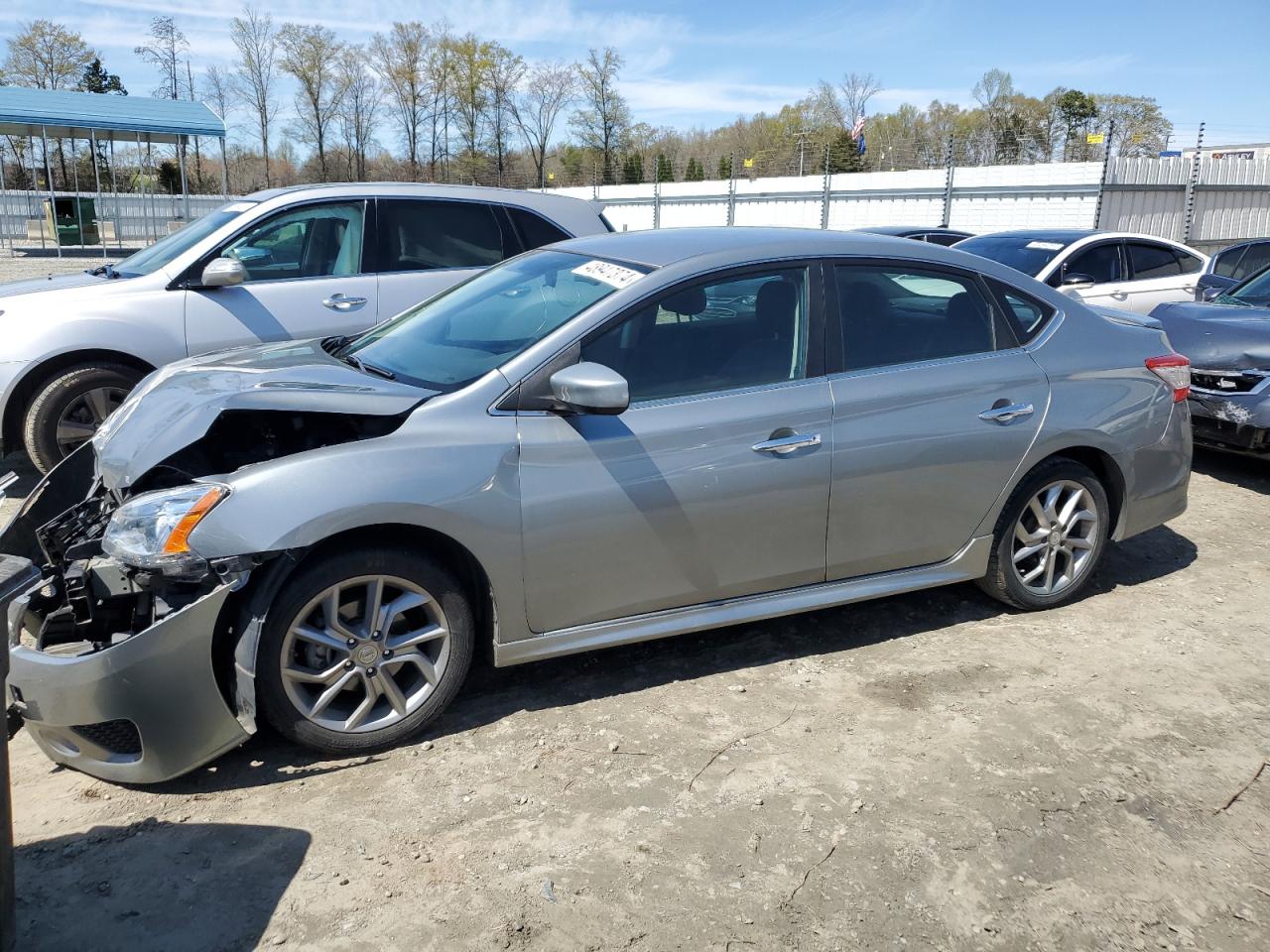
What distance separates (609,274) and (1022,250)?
7890 millimetres

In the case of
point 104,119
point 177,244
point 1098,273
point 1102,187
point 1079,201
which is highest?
point 104,119

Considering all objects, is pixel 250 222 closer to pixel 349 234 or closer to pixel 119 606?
pixel 349 234

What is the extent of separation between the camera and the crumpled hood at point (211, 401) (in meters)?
3.36

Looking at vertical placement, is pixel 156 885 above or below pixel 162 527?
below

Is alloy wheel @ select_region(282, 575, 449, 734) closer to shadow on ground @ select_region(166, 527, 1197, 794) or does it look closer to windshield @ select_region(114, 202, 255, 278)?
shadow on ground @ select_region(166, 527, 1197, 794)

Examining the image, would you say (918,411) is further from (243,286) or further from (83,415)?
(83,415)

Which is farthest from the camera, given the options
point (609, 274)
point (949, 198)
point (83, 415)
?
point (949, 198)

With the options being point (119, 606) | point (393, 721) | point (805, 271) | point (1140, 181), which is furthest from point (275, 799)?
point (1140, 181)

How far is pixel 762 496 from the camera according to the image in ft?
12.4

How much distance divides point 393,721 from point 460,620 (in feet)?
1.33

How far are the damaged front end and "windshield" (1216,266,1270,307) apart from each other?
795cm

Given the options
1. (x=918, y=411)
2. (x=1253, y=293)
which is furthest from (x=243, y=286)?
(x=1253, y=293)

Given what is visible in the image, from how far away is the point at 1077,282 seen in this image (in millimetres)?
10148

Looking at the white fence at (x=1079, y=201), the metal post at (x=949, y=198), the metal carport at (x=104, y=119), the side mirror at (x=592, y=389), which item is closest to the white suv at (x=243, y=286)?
the side mirror at (x=592, y=389)
